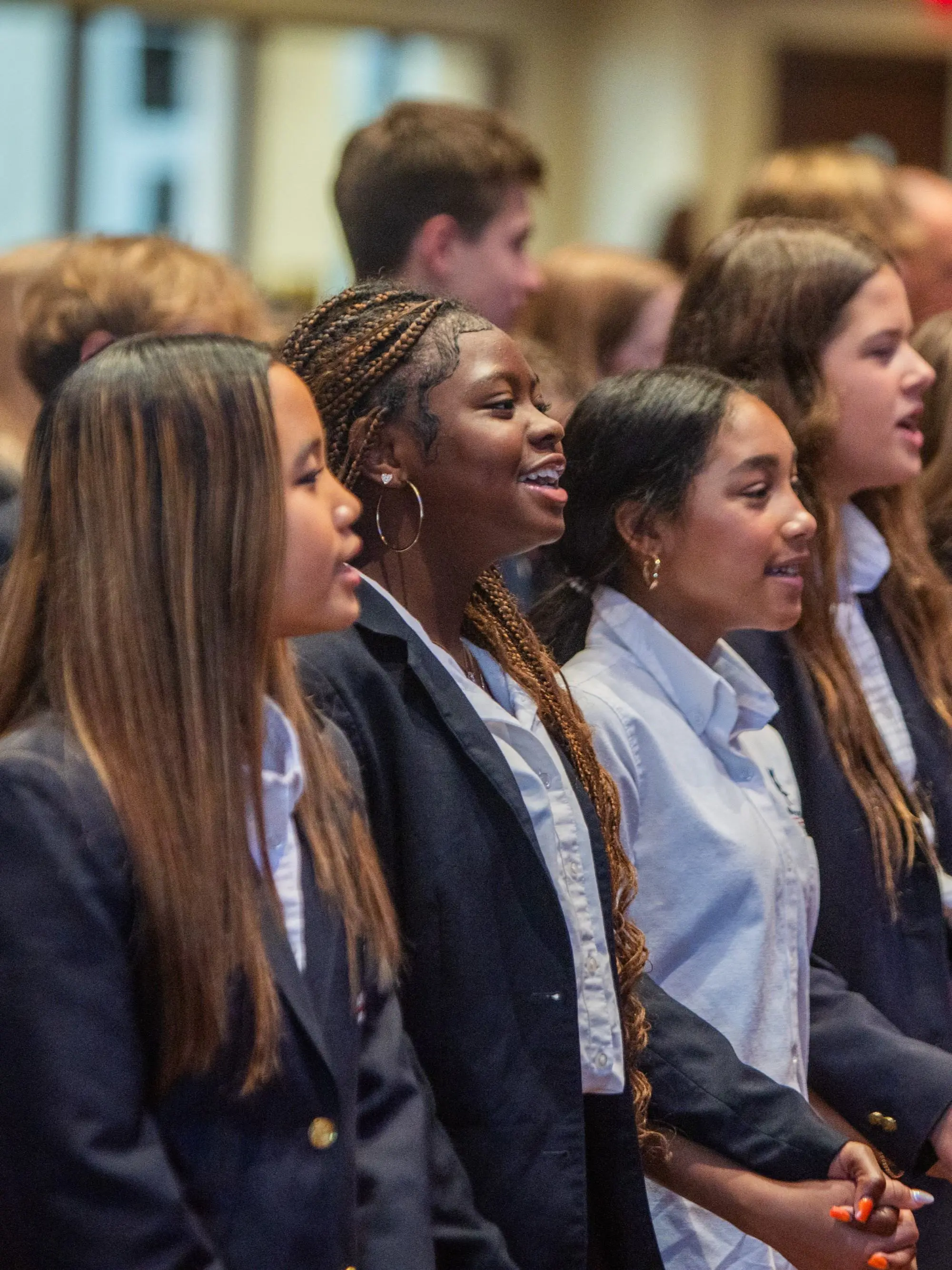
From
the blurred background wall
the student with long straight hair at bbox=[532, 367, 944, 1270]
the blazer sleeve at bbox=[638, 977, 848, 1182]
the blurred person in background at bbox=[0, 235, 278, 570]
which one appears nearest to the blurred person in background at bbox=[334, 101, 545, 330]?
the blurred person in background at bbox=[0, 235, 278, 570]

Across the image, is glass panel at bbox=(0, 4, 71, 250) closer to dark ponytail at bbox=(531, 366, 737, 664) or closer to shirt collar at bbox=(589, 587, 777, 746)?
dark ponytail at bbox=(531, 366, 737, 664)

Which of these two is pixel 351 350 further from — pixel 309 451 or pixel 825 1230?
pixel 825 1230

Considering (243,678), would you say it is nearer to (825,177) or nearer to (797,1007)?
(797,1007)

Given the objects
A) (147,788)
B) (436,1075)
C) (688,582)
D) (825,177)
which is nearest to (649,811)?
(688,582)

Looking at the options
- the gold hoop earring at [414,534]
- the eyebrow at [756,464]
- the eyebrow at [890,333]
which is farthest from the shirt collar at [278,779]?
the eyebrow at [890,333]

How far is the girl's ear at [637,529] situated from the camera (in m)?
1.99

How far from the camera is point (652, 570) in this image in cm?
199

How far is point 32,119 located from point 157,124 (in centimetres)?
52

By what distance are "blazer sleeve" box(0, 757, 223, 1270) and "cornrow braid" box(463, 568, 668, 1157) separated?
1.93 feet

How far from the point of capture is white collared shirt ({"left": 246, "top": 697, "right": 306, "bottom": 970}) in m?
1.36

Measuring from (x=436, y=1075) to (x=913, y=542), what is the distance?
1215 millimetres

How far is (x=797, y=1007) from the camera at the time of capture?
1908 mm

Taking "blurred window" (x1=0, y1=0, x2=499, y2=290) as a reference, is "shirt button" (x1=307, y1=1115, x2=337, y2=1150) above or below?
below

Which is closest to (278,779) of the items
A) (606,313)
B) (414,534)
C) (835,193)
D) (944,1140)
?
(414,534)
